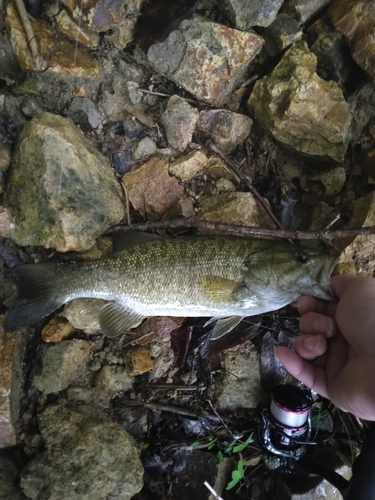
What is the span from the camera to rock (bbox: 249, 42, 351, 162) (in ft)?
10.1

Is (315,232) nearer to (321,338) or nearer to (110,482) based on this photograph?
(321,338)

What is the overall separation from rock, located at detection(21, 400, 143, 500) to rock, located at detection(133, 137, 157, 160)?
205 centimetres

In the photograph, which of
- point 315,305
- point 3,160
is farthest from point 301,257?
point 3,160

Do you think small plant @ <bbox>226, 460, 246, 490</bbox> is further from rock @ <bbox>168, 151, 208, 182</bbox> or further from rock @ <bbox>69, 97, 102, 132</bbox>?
rock @ <bbox>69, 97, 102, 132</bbox>

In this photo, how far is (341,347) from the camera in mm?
2654

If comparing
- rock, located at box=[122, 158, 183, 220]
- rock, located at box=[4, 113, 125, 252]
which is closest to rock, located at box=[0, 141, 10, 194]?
rock, located at box=[4, 113, 125, 252]

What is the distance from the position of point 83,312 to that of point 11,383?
72cm

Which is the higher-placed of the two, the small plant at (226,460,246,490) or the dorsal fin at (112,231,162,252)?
the dorsal fin at (112,231,162,252)

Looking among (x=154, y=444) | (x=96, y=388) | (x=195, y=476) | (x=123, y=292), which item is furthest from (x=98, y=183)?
(x=195, y=476)

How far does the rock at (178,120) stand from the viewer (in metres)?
3.23

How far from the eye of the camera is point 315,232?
2.83m

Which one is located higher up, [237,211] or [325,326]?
[237,211]

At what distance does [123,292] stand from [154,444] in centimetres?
138

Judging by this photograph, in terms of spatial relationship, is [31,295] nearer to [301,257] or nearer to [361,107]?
[301,257]
